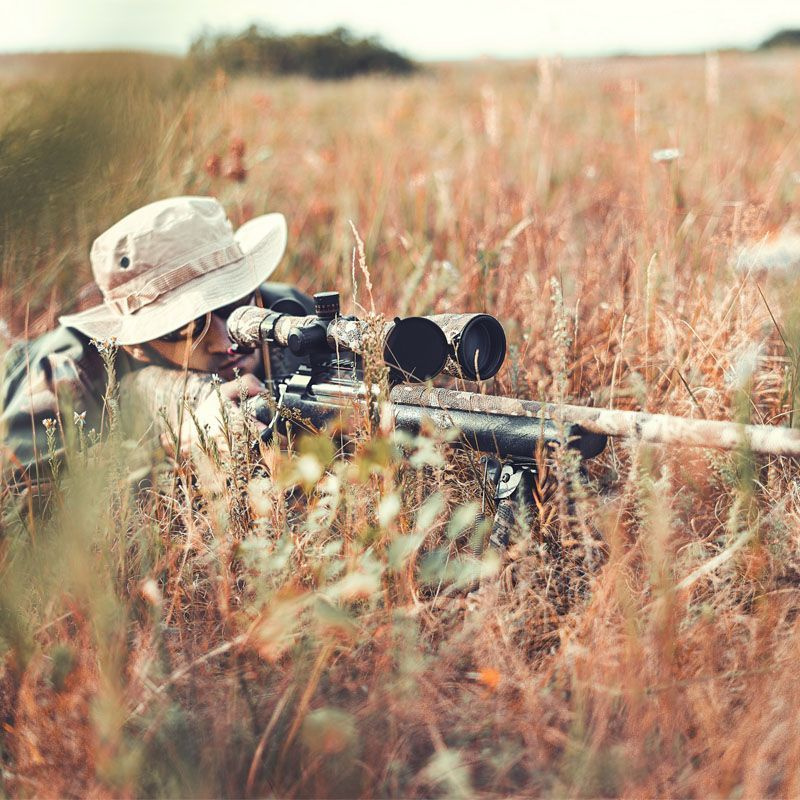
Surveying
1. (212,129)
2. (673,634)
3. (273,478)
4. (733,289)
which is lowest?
(673,634)

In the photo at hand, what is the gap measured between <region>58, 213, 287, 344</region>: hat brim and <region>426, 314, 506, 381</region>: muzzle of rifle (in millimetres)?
699

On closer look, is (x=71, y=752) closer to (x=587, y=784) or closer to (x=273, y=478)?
(x=273, y=478)

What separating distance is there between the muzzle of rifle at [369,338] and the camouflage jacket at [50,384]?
1.26 ft

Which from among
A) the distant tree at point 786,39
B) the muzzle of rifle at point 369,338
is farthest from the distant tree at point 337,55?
the muzzle of rifle at point 369,338

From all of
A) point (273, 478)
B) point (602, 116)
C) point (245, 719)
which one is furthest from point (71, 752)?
point (602, 116)

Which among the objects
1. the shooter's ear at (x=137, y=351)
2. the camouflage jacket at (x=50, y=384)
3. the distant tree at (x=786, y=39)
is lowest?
the camouflage jacket at (x=50, y=384)

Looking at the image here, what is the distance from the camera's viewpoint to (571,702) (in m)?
1.42

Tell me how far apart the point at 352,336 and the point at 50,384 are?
3.64ft

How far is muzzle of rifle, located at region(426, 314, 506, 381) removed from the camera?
5.72 feet

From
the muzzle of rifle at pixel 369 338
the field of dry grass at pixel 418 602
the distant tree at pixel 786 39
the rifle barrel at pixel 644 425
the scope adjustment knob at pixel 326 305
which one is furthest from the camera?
the distant tree at pixel 786 39

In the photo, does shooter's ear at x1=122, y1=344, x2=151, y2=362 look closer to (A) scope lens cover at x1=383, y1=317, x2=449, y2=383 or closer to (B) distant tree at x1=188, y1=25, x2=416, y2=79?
(A) scope lens cover at x1=383, y1=317, x2=449, y2=383

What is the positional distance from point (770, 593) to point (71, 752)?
135 centimetres

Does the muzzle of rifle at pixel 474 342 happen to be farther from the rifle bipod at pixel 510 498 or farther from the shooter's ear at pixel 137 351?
the shooter's ear at pixel 137 351

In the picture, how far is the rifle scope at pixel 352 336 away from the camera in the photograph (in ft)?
5.60
